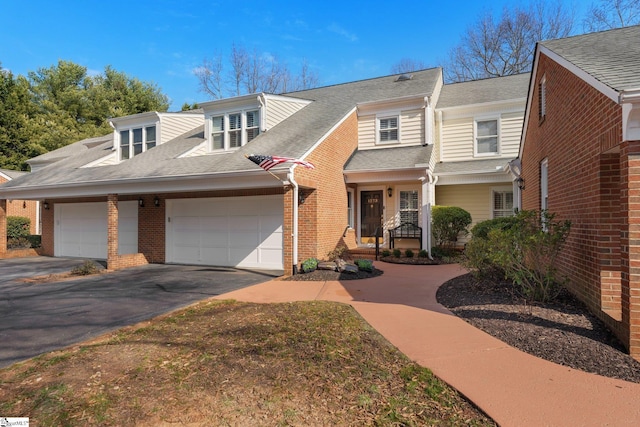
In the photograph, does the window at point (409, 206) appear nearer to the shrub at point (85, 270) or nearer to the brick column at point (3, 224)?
the shrub at point (85, 270)

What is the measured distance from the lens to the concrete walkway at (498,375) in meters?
2.61

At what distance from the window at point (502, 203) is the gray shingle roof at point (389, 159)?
333 centimetres

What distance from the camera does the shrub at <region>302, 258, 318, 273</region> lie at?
9.25 meters

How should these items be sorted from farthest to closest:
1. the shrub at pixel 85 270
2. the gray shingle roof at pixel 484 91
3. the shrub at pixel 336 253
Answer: the gray shingle roof at pixel 484 91 → the shrub at pixel 336 253 → the shrub at pixel 85 270

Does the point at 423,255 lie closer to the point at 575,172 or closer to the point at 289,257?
the point at 289,257

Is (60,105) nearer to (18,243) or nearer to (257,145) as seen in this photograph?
(18,243)

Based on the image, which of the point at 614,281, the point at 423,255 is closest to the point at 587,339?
the point at 614,281

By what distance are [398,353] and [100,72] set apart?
141 feet

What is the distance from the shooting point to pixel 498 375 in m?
3.23

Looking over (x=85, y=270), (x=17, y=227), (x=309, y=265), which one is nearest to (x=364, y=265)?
(x=309, y=265)

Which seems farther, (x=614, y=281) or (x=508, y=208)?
(x=508, y=208)

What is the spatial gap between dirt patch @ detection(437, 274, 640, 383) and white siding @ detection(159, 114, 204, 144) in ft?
43.3

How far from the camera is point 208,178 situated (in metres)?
9.94

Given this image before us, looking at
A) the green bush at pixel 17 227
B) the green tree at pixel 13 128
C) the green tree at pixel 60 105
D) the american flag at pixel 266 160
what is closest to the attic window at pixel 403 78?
the american flag at pixel 266 160
